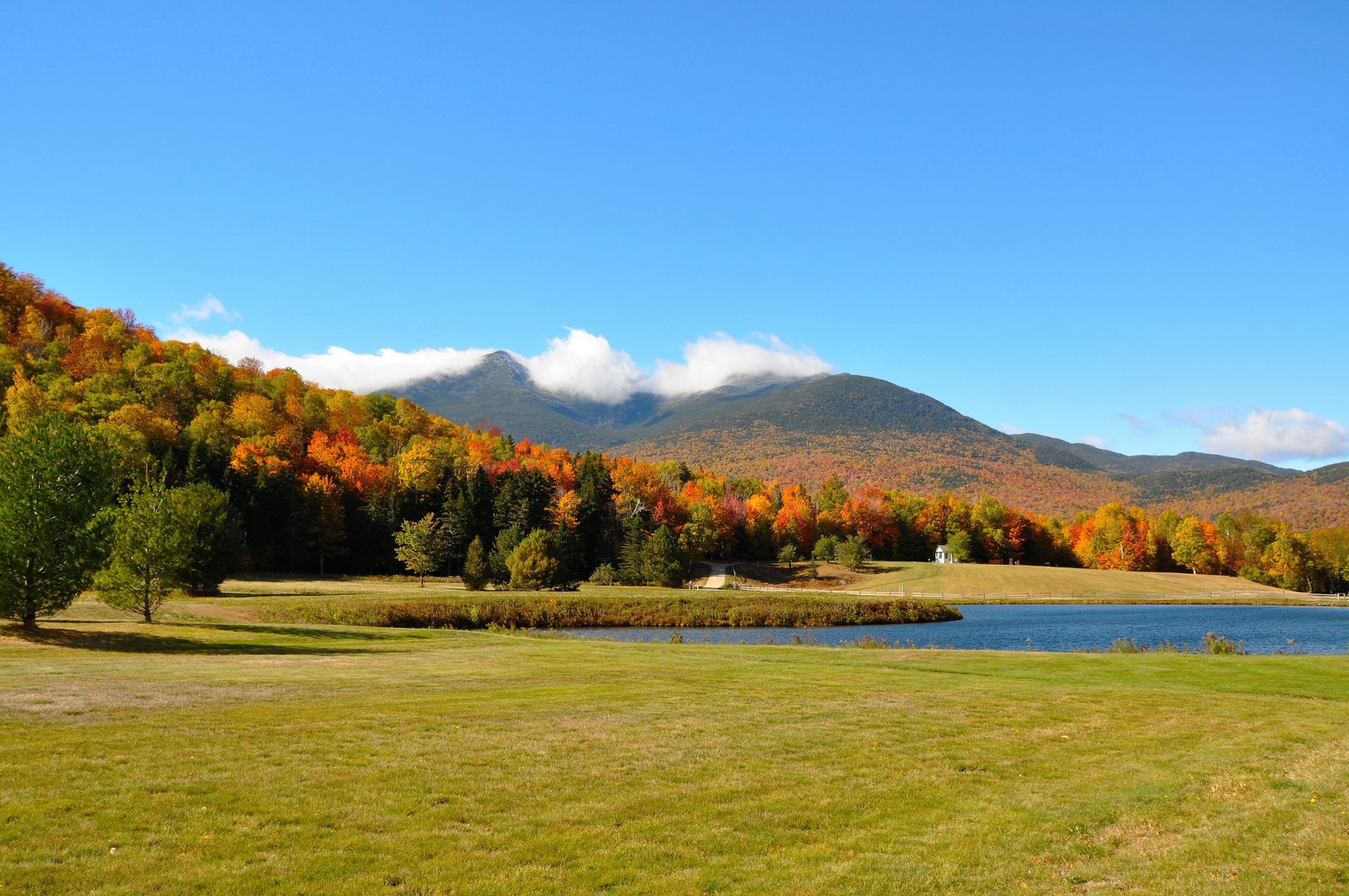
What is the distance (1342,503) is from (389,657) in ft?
771

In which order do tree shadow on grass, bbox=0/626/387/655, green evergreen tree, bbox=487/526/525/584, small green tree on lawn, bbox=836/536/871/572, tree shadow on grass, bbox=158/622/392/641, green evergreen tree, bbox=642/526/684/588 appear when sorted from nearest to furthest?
tree shadow on grass, bbox=0/626/387/655 < tree shadow on grass, bbox=158/622/392/641 < green evergreen tree, bbox=487/526/525/584 < green evergreen tree, bbox=642/526/684/588 < small green tree on lawn, bbox=836/536/871/572

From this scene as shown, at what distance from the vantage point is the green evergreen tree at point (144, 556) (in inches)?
1330

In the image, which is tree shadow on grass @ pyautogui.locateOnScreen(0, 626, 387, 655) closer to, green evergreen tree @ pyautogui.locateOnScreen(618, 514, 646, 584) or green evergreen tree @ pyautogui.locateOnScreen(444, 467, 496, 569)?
green evergreen tree @ pyautogui.locateOnScreen(618, 514, 646, 584)

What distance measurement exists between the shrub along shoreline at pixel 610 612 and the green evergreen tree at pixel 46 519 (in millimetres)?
15722

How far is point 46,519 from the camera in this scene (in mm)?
27719

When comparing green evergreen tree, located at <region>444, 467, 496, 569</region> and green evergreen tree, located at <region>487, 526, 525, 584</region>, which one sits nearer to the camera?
green evergreen tree, located at <region>487, 526, 525, 584</region>

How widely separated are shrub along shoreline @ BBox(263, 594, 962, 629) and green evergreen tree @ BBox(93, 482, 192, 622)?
8607 mm

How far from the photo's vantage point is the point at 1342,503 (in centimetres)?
19262

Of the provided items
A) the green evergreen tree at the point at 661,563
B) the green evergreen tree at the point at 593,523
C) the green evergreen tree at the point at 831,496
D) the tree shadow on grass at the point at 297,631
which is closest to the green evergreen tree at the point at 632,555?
the green evergreen tree at the point at 661,563

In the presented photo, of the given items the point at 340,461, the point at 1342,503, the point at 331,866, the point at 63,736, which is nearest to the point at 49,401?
the point at 340,461

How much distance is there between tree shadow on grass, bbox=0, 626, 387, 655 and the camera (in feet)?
88.8

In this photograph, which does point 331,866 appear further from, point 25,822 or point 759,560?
point 759,560

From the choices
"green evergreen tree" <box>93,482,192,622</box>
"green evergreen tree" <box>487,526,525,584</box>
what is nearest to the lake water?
"green evergreen tree" <box>93,482,192,622</box>

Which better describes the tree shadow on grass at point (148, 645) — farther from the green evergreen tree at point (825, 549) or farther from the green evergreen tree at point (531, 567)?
the green evergreen tree at point (825, 549)
